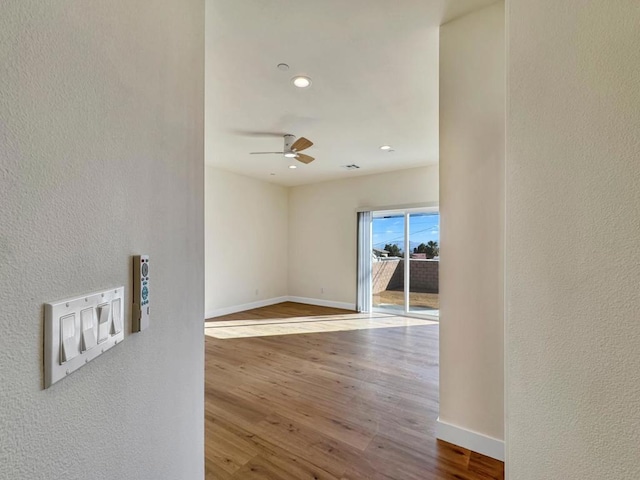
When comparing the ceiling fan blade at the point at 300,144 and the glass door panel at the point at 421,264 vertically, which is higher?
the ceiling fan blade at the point at 300,144

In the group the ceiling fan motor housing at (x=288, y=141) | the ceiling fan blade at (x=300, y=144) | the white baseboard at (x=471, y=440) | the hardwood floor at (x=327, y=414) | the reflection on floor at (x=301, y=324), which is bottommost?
the reflection on floor at (x=301, y=324)

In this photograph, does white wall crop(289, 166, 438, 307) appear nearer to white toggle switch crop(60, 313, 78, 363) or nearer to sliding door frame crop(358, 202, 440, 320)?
sliding door frame crop(358, 202, 440, 320)

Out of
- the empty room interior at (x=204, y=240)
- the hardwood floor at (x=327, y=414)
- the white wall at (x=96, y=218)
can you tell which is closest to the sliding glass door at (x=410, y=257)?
the hardwood floor at (x=327, y=414)

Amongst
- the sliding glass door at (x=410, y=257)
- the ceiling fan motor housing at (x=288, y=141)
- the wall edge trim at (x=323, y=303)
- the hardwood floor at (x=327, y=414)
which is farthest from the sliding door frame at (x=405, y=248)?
the ceiling fan motor housing at (x=288, y=141)

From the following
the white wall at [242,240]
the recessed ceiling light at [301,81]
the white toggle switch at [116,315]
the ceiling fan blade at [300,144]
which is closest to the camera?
the white toggle switch at [116,315]

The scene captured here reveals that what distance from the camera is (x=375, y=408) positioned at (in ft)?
7.29

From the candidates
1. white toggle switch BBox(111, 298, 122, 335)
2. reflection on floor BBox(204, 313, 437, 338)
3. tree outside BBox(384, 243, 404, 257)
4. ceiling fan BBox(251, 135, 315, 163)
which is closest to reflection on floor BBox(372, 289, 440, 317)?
reflection on floor BBox(204, 313, 437, 338)

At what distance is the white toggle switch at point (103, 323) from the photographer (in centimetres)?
57

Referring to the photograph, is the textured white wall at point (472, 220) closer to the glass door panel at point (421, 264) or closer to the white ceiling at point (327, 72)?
the white ceiling at point (327, 72)

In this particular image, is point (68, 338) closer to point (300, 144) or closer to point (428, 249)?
point (300, 144)

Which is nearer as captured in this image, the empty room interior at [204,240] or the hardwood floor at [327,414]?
the empty room interior at [204,240]

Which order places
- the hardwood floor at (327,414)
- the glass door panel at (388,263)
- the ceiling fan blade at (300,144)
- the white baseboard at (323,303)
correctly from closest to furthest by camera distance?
the hardwood floor at (327,414)
the ceiling fan blade at (300,144)
the glass door panel at (388,263)
the white baseboard at (323,303)

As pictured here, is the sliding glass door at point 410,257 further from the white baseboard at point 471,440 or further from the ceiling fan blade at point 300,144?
the white baseboard at point 471,440

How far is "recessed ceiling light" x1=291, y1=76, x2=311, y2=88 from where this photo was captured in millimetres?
2394
